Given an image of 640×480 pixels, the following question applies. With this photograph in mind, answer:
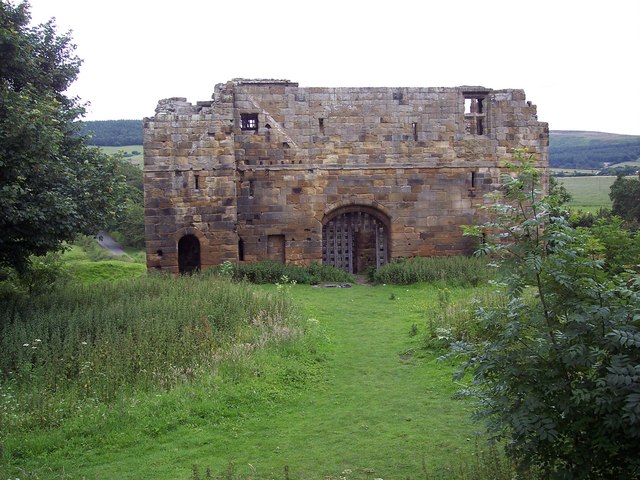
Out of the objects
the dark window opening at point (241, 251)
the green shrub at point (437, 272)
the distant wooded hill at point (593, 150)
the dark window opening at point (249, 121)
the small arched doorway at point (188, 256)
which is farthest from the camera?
the distant wooded hill at point (593, 150)

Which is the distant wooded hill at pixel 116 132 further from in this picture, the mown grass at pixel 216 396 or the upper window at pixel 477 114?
the mown grass at pixel 216 396

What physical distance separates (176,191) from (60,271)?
4.16 metres

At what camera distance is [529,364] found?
5941 mm

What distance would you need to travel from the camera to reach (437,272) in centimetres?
1870

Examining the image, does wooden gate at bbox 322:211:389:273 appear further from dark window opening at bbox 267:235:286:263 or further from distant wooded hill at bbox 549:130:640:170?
distant wooded hill at bbox 549:130:640:170

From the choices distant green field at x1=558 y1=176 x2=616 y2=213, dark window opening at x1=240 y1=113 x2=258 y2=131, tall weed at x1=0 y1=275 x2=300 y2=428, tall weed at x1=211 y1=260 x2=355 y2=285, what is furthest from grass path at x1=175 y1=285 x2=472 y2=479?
distant green field at x1=558 y1=176 x2=616 y2=213

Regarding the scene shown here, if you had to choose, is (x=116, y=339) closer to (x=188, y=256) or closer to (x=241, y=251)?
(x=241, y=251)

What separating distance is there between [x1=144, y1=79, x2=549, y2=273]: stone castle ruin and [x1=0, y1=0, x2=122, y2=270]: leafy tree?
4961mm

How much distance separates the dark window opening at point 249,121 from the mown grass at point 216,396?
326 inches

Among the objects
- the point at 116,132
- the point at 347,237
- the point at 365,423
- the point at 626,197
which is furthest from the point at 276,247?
the point at 116,132

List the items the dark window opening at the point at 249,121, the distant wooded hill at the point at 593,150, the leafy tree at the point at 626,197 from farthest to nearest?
the distant wooded hill at the point at 593,150 < the leafy tree at the point at 626,197 < the dark window opening at the point at 249,121

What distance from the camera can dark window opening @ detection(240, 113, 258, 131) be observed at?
67.3ft

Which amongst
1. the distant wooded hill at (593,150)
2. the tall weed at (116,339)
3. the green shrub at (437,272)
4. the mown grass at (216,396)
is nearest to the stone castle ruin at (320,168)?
the green shrub at (437,272)

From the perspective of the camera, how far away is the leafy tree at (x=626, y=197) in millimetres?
31688
